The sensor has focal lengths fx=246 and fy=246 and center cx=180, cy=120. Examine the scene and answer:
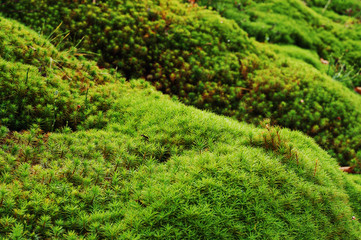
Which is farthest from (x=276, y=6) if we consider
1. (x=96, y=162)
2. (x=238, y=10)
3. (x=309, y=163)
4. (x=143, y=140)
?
(x=96, y=162)

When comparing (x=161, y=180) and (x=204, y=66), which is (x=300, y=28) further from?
(x=161, y=180)

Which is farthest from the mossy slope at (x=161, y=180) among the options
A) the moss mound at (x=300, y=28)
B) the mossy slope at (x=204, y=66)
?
the moss mound at (x=300, y=28)

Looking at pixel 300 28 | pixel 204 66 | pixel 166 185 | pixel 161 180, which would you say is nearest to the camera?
pixel 166 185

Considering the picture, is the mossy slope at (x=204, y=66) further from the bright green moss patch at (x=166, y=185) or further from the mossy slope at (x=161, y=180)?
the bright green moss patch at (x=166, y=185)

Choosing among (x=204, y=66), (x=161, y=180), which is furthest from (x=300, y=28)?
(x=161, y=180)

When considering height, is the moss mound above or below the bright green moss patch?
above

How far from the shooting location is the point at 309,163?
12.1ft

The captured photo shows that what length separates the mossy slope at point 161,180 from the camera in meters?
2.65

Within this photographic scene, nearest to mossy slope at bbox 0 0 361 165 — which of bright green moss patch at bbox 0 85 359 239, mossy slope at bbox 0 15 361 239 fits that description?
mossy slope at bbox 0 15 361 239

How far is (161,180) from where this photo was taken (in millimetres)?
3141

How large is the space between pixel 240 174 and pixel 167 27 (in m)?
4.69

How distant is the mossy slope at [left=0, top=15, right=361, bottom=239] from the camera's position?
8.71 feet

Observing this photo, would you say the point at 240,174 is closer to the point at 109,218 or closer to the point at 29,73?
the point at 109,218

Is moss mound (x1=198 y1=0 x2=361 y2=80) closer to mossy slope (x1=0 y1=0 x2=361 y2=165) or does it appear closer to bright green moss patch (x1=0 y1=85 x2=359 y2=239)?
mossy slope (x1=0 y1=0 x2=361 y2=165)
